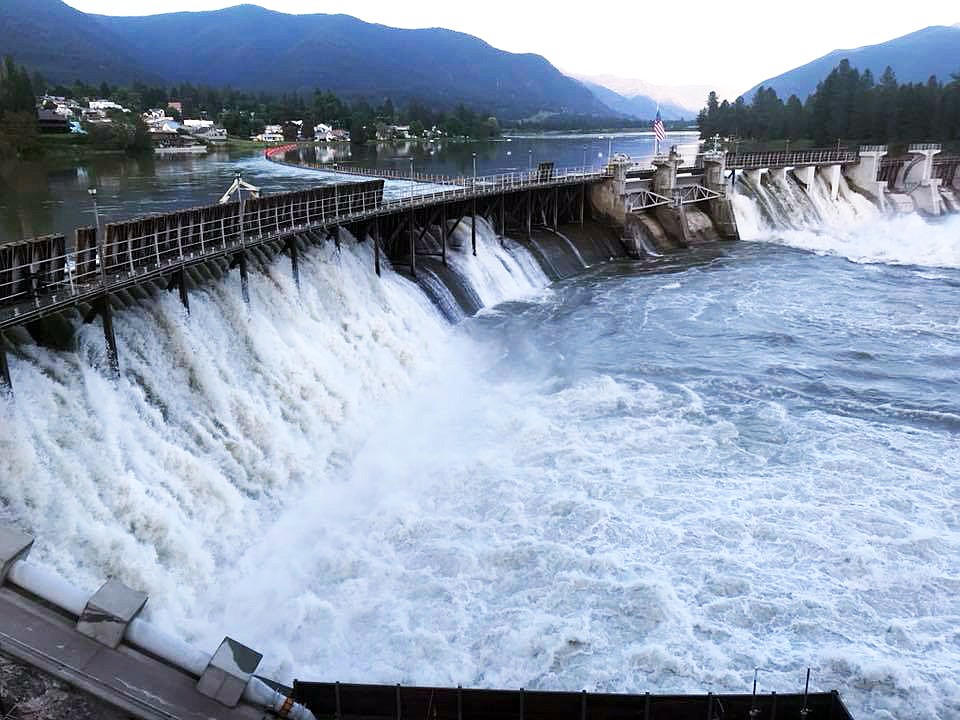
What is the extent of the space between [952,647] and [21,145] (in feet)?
377

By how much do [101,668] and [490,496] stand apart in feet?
36.7

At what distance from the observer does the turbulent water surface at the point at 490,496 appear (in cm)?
1459

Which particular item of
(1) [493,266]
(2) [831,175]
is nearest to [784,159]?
(2) [831,175]

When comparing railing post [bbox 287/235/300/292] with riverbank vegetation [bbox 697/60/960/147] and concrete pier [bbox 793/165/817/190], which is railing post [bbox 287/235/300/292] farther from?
riverbank vegetation [bbox 697/60/960/147]

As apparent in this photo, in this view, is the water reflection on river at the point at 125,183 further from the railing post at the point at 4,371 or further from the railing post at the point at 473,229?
the railing post at the point at 4,371

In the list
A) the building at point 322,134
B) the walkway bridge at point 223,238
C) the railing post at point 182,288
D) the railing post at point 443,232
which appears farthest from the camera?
the building at point 322,134

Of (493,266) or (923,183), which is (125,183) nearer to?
(493,266)

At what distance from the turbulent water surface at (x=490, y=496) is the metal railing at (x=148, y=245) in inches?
43.3

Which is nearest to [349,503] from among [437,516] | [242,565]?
[437,516]

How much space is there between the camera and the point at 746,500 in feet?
65.8

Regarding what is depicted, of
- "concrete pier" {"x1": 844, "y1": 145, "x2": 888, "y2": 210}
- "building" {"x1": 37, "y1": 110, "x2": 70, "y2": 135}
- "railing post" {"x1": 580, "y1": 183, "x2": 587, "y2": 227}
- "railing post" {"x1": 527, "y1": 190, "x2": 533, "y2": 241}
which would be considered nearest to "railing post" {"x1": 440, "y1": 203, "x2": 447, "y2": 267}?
"railing post" {"x1": 527, "y1": 190, "x2": 533, "y2": 241}

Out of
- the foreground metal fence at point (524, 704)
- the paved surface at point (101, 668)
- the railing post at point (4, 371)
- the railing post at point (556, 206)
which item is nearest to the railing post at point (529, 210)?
the railing post at point (556, 206)

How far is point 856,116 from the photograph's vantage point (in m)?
123

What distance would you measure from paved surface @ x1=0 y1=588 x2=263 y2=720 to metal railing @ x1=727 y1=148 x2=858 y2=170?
6316 centimetres
